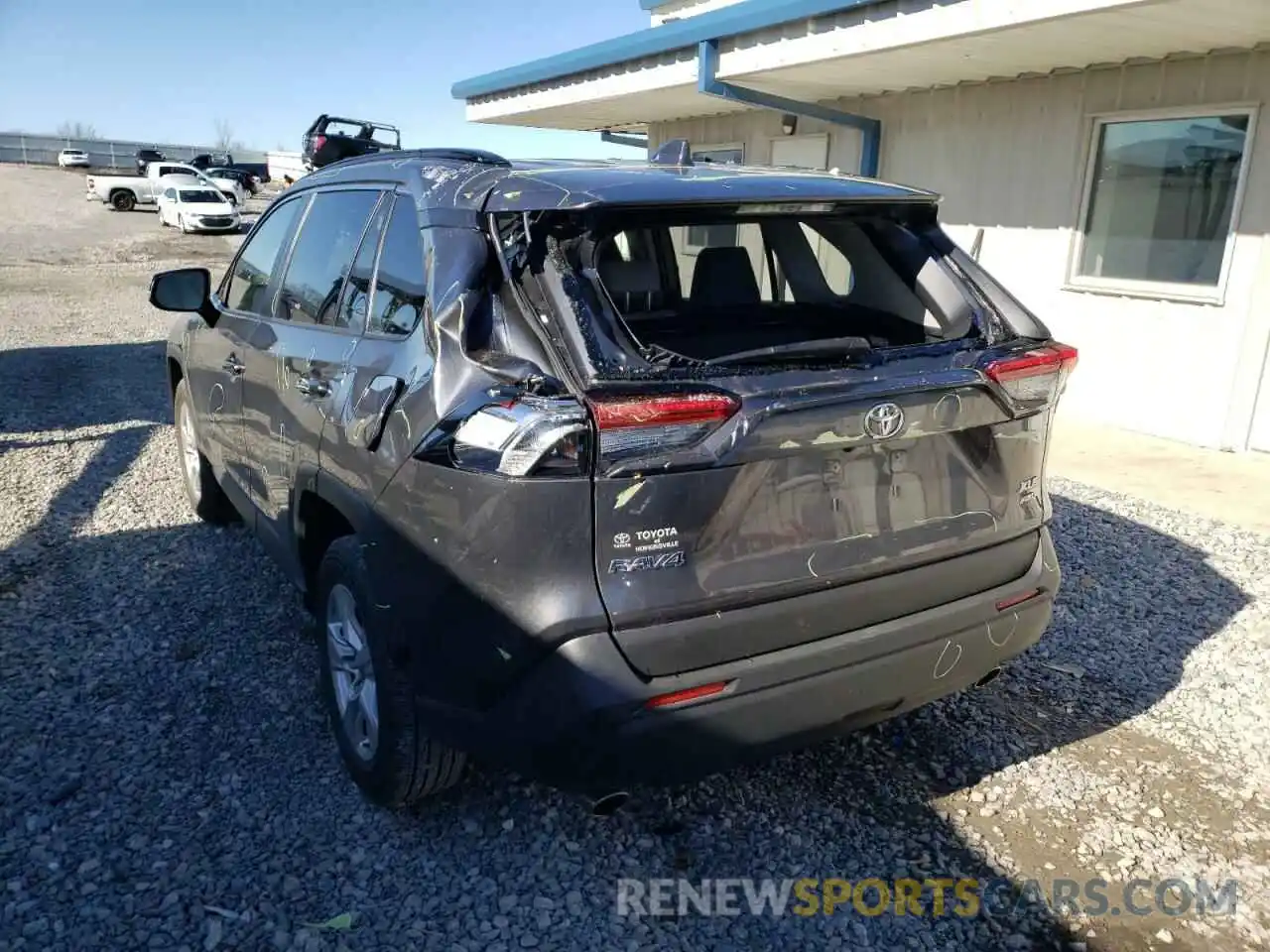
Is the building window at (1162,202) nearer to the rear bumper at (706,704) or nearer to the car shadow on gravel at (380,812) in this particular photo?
the car shadow on gravel at (380,812)

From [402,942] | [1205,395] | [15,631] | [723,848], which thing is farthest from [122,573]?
[1205,395]

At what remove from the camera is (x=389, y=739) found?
8.61ft

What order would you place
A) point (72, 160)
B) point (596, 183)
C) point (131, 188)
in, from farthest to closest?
point (72, 160) → point (131, 188) → point (596, 183)

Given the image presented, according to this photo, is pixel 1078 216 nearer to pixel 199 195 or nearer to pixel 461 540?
pixel 461 540

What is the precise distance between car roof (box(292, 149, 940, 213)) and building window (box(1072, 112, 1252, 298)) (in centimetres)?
537

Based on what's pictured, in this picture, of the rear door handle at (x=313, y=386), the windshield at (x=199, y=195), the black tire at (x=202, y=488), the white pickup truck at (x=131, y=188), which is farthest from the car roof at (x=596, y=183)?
the white pickup truck at (x=131, y=188)

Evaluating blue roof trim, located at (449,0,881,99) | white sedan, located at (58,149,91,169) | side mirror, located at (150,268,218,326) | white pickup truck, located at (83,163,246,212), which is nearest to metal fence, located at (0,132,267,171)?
white sedan, located at (58,149,91,169)

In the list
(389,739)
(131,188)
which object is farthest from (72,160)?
(389,739)

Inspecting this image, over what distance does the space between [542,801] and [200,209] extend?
32.3 metres

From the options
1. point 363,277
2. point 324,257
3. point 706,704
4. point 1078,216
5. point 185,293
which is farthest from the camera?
point 1078,216

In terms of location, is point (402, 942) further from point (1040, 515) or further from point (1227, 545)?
point (1227, 545)

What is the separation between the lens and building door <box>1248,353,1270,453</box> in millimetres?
6754

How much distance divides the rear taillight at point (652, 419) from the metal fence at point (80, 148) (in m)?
69.6

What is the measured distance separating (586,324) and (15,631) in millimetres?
3189
